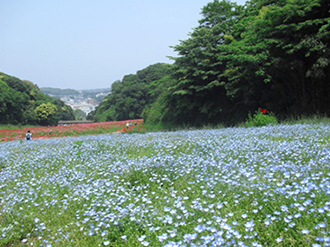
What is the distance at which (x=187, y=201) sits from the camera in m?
3.54

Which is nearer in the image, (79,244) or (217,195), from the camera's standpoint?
(79,244)

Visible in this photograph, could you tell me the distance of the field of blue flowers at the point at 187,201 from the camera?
8.73 ft

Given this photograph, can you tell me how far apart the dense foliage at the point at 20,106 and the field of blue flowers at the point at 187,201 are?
51541 mm

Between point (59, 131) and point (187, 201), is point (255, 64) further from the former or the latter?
point (59, 131)

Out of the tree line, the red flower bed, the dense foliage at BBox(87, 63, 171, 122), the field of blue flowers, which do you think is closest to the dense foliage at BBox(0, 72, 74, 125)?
the dense foliage at BBox(87, 63, 171, 122)

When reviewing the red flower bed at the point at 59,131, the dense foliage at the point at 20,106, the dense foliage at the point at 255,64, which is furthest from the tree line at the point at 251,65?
the dense foliage at the point at 20,106

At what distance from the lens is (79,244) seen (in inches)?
126

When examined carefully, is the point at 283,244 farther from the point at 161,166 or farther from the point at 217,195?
the point at 161,166

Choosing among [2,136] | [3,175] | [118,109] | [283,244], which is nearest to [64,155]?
[3,175]

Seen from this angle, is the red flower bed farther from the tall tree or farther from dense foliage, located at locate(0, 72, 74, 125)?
dense foliage, located at locate(0, 72, 74, 125)

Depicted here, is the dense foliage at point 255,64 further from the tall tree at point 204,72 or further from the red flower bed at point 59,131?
the red flower bed at point 59,131

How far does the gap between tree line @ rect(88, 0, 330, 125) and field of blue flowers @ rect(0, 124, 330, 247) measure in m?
7.10

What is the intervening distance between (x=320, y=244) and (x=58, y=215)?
11.0ft

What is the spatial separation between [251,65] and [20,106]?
5487cm
